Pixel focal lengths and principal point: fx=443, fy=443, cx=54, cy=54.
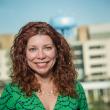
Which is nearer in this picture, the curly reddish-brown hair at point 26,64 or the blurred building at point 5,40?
the curly reddish-brown hair at point 26,64

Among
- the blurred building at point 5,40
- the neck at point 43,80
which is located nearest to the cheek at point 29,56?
the neck at point 43,80

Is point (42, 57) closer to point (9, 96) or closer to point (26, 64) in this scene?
point (26, 64)

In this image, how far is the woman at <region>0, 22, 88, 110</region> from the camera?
1.96 metres

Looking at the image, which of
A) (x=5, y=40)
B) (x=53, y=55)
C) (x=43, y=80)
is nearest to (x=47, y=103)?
(x=43, y=80)

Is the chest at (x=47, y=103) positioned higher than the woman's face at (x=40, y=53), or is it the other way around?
the woman's face at (x=40, y=53)

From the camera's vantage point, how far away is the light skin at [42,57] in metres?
1.96

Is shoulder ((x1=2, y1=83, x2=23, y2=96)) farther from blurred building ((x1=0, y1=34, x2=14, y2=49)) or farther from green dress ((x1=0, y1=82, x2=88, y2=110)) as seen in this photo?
blurred building ((x1=0, y1=34, x2=14, y2=49))

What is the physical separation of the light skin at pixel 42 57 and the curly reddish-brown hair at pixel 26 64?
0.03 meters

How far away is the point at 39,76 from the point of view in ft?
6.64

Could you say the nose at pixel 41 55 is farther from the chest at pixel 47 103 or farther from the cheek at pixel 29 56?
the chest at pixel 47 103

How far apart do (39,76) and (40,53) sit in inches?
5.0

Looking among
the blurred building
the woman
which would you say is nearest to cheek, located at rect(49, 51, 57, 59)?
the woman

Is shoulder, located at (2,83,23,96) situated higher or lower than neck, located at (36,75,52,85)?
lower

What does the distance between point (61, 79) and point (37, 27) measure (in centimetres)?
28
